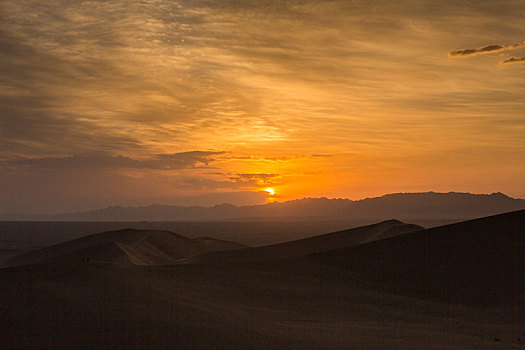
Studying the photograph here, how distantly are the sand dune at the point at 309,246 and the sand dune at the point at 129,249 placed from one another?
21.5 feet

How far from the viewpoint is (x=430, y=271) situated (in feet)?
77.2

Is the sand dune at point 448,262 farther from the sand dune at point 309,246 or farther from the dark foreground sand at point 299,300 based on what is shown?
the sand dune at point 309,246

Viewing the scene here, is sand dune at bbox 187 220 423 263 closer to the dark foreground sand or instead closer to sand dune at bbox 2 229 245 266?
sand dune at bbox 2 229 245 266

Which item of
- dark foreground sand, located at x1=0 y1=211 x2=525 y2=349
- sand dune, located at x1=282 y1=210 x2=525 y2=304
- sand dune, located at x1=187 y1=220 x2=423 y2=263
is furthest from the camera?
sand dune, located at x1=187 y1=220 x2=423 y2=263

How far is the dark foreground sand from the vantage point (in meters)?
9.94

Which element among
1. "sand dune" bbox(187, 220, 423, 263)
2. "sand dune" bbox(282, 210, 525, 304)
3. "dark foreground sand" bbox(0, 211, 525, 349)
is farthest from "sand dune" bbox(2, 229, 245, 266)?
"dark foreground sand" bbox(0, 211, 525, 349)

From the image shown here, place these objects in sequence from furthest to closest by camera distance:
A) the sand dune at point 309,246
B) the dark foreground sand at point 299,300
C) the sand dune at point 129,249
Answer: the sand dune at point 129,249 < the sand dune at point 309,246 < the dark foreground sand at point 299,300

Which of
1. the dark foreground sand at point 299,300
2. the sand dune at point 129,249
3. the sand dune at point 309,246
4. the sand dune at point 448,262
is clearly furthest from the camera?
the sand dune at point 129,249

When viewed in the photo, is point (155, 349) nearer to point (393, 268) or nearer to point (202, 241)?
point (393, 268)

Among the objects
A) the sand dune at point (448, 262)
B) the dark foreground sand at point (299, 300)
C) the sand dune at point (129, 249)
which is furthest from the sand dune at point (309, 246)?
the dark foreground sand at point (299, 300)

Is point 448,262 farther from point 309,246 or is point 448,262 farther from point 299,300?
point 309,246

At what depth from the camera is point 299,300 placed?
17.2m

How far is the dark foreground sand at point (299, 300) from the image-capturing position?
994 cm

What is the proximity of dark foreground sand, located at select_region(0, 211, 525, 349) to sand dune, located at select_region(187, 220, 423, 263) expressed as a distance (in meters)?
12.2
